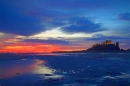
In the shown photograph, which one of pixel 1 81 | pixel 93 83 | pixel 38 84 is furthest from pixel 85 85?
pixel 1 81

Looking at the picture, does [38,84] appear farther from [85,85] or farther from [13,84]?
[85,85]

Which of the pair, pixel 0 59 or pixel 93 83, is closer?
pixel 93 83

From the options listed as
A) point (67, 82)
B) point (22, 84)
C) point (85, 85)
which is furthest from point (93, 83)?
point (22, 84)

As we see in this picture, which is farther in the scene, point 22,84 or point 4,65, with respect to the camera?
point 4,65

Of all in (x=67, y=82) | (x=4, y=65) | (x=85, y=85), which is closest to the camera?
(x=85, y=85)

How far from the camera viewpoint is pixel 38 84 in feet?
16.0

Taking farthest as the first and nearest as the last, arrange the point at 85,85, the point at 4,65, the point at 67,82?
Result: the point at 4,65 → the point at 67,82 → the point at 85,85

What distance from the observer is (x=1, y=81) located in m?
5.09

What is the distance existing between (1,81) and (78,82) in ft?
6.56

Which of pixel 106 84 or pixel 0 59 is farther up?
pixel 0 59

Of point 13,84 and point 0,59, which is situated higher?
point 0,59

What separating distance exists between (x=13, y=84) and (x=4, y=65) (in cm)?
278

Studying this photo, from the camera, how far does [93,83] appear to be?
5.04 m

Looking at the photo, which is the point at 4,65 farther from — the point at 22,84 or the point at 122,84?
the point at 122,84
